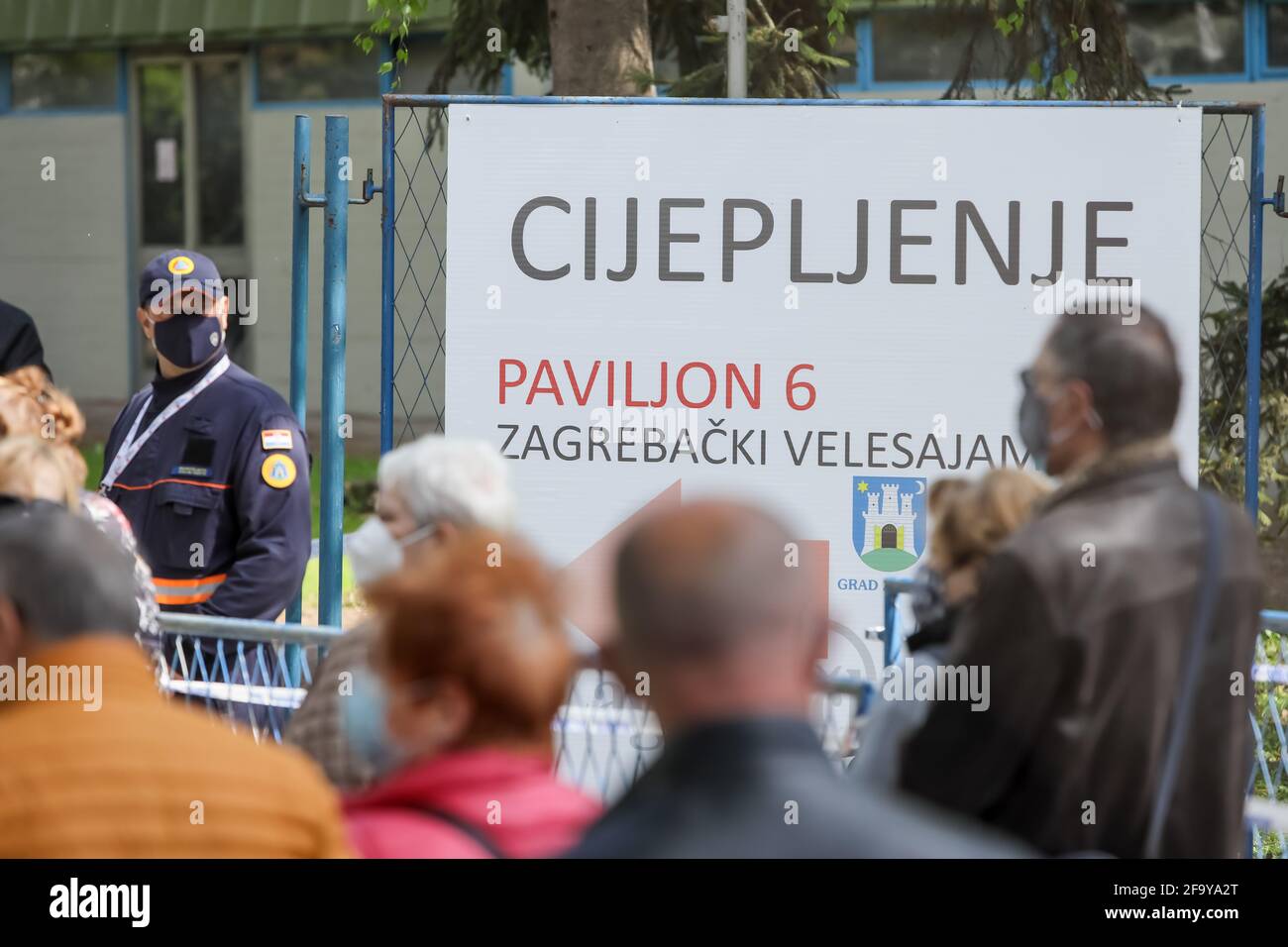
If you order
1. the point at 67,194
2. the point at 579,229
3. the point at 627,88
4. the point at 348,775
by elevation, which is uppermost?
the point at 67,194

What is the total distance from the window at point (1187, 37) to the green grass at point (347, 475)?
788 centimetres

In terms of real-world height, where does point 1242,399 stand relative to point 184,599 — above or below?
above

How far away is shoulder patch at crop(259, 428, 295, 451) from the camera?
184 inches

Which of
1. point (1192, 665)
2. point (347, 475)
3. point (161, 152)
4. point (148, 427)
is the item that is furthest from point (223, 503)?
point (161, 152)

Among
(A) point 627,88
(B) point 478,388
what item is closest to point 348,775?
(B) point 478,388

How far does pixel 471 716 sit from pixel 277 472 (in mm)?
2746

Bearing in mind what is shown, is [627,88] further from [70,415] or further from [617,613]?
[617,613]

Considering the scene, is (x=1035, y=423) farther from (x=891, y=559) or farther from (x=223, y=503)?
(x=223, y=503)

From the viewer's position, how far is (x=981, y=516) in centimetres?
293

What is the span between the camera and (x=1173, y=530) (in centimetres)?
264

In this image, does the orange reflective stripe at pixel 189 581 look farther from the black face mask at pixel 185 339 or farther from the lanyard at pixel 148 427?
the black face mask at pixel 185 339

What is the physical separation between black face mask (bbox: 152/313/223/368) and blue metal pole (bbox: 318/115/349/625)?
73 centimetres
